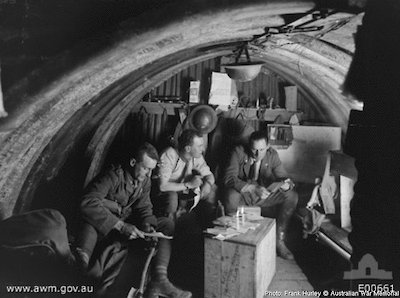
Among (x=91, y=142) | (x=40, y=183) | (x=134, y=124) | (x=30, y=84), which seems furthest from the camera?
(x=134, y=124)

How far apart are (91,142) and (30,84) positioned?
2457mm

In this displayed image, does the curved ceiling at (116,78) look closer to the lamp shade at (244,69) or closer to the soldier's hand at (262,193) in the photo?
the lamp shade at (244,69)

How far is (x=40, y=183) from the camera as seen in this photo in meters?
3.82

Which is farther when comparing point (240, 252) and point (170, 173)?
point (170, 173)

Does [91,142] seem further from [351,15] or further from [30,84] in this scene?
[351,15]

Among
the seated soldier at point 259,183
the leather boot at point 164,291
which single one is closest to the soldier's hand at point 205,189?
the seated soldier at point 259,183

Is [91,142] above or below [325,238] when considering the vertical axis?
above

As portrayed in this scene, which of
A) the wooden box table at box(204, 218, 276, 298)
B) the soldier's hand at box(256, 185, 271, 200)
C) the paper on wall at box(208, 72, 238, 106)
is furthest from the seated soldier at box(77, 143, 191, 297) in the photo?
the paper on wall at box(208, 72, 238, 106)

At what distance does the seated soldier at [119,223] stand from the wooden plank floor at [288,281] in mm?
1151

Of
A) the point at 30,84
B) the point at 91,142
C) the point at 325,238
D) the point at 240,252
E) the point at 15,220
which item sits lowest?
the point at 325,238

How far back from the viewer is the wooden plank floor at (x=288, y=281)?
144 inches

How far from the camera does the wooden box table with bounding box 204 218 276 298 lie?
3049mm

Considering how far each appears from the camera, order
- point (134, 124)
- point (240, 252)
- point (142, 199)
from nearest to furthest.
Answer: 1. point (240, 252)
2. point (142, 199)
3. point (134, 124)

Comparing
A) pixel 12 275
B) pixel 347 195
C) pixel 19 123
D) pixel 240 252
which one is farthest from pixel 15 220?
pixel 347 195
